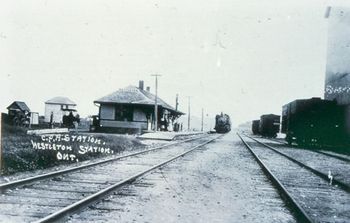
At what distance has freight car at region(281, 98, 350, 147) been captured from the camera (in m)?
26.5

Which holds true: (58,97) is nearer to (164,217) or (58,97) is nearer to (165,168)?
(165,168)

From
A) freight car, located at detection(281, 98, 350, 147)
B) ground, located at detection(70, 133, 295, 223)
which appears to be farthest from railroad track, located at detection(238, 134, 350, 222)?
freight car, located at detection(281, 98, 350, 147)

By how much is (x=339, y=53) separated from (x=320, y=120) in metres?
15.3

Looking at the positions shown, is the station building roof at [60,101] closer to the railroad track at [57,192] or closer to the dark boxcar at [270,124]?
the dark boxcar at [270,124]

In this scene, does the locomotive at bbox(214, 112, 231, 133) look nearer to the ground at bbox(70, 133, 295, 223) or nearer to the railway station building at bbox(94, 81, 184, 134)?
the railway station building at bbox(94, 81, 184, 134)

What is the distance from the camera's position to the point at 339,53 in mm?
39688

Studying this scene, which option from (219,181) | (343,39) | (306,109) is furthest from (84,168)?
(343,39)

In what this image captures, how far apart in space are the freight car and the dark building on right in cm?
753

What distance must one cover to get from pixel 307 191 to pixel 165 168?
4378mm

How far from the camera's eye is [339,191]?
31.9 ft

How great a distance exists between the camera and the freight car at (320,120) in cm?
2652

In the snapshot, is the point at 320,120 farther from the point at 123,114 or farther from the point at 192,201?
the point at 192,201

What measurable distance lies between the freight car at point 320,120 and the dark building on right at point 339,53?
296 inches

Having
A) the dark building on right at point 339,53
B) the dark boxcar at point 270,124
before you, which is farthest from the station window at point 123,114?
the dark boxcar at point 270,124
